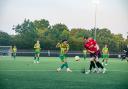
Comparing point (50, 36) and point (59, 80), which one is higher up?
point (50, 36)

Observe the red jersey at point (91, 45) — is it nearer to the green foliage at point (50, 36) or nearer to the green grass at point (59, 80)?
the green grass at point (59, 80)

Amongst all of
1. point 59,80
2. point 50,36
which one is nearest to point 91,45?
point 59,80

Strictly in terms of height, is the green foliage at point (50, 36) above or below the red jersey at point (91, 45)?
above

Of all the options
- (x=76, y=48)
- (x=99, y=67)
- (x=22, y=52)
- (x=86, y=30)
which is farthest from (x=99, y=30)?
(x=99, y=67)

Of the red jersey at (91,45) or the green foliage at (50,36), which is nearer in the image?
the red jersey at (91,45)

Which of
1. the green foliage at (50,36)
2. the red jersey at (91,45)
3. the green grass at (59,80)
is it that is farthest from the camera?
the green foliage at (50,36)

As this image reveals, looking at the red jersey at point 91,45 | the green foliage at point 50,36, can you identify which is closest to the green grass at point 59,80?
the red jersey at point 91,45

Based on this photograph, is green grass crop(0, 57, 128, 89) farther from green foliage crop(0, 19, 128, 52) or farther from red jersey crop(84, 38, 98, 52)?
green foliage crop(0, 19, 128, 52)

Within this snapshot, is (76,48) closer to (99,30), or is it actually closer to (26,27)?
(26,27)

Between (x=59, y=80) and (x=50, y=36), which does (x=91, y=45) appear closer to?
(x=59, y=80)

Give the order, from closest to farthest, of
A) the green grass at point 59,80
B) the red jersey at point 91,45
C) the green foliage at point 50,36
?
1. the green grass at point 59,80
2. the red jersey at point 91,45
3. the green foliage at point 50,36

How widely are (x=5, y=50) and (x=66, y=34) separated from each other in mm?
21691

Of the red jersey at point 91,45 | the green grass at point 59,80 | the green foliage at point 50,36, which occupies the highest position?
the green foliage at point 50,36

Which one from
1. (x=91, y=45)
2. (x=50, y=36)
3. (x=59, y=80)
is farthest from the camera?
(x=50, y=36)
